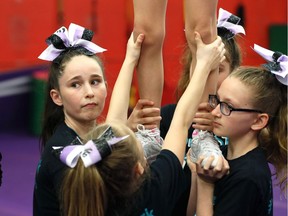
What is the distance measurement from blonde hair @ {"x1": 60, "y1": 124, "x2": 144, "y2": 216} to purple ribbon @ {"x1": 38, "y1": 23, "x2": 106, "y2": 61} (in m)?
0.46

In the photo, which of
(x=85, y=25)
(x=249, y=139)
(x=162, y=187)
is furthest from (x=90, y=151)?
(x=85, y=25)

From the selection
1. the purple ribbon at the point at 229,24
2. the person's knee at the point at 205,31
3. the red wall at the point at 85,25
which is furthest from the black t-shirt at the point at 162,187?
the red wall at the point at 85,25

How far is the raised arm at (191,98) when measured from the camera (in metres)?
1.77

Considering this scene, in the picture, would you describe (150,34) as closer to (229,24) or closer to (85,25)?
(229,24)

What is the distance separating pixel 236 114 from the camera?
173cm

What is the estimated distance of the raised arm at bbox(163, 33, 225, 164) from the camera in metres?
1.77

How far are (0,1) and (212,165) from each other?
9.71 feet

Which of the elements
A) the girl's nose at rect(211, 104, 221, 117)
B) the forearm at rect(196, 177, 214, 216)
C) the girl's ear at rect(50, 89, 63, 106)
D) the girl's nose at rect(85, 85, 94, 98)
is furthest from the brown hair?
the forearm at rect(196, 177, 214, 216)

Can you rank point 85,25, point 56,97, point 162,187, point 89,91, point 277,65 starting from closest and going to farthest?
point 162,187, point 277,65, point 89,91, point 56,97, point 85,25

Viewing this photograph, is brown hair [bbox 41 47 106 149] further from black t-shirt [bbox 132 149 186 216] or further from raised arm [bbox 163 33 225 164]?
black t-shirt [bbox 132 149 186 216]

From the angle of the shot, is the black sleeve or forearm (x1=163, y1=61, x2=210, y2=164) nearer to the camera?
forearm (x1=163, y1=61, x2=210, y2=164)

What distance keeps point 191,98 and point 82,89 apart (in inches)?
13.0

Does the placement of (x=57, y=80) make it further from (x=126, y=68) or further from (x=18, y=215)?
(x=18, y=215)

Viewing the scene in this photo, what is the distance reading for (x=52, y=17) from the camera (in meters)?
4.45
